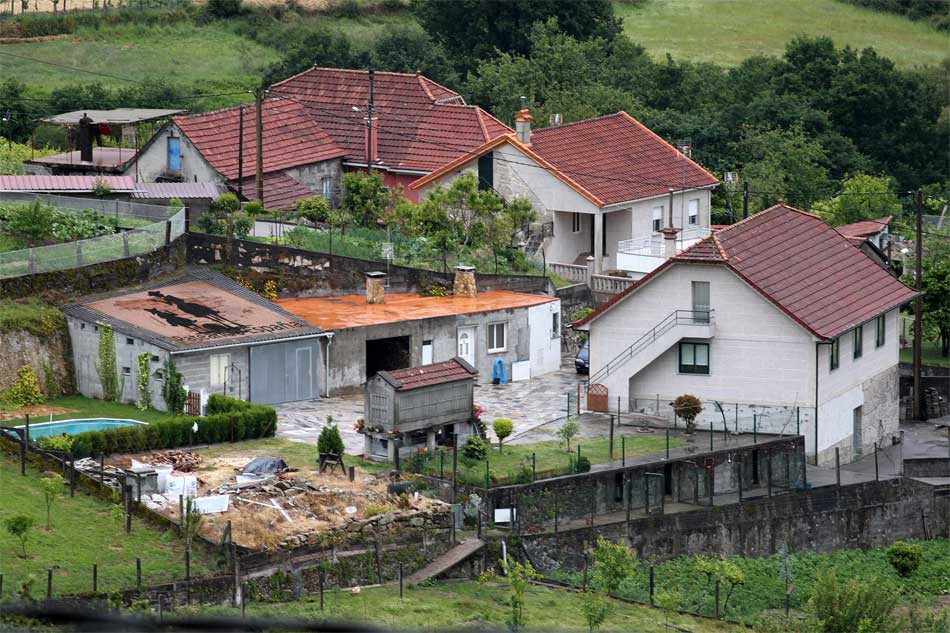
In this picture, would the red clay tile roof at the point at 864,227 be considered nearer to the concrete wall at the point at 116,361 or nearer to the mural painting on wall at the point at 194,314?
the mural painting on wall at the point at 194,314

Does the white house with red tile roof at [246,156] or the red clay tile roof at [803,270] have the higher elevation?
the white house with red tile roof at [246,156]

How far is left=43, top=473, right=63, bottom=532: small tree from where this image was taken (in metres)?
51.6

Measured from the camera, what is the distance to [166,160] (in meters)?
87.9

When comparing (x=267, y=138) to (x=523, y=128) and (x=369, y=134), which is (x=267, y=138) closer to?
(x=369, y=134)

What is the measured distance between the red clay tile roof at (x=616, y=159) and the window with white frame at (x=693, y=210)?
911mm

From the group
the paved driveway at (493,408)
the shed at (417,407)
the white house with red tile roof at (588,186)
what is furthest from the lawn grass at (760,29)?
the shed at (417,407)

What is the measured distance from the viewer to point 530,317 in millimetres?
72750

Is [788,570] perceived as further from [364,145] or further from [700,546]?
[364,145]

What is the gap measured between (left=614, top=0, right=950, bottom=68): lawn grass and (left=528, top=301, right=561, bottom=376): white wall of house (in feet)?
226

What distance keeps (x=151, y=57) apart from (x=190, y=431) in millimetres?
64224

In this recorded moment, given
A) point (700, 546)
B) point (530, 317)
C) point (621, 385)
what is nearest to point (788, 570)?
point (700, 546)

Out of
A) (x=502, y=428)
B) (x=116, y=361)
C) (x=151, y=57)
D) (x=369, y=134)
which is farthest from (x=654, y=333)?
(x=151, y=57)

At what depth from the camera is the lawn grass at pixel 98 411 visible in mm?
61594

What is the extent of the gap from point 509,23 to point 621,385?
63355mm
